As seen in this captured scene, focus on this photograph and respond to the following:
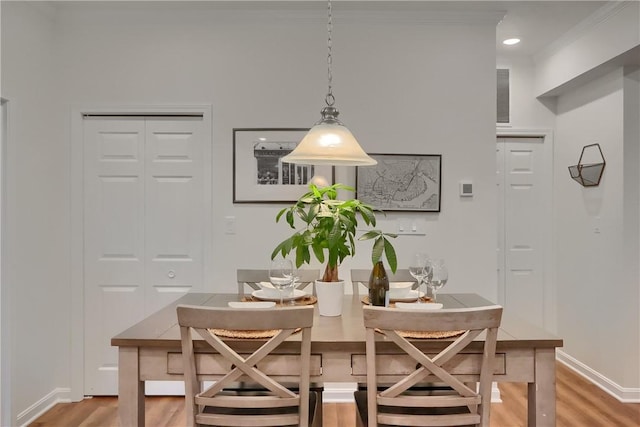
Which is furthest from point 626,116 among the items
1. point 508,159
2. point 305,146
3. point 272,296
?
point 272,296

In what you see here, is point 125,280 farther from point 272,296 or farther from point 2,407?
point 272,296

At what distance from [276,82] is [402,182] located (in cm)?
109

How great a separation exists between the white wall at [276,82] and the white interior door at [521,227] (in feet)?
3.50

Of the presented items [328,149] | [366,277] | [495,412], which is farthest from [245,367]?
[495,412]

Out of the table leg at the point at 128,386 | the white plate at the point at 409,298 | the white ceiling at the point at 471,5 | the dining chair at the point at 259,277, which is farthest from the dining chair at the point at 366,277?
the white ceiling at the point at 471,5

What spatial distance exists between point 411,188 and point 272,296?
137cm

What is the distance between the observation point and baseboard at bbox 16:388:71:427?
2.82 m

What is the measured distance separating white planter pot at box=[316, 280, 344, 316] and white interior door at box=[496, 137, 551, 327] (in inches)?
101

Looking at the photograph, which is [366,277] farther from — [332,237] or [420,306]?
[332,237]

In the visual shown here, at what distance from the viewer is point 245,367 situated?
1.58 meters

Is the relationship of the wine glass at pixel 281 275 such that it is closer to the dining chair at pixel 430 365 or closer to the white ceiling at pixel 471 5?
the dining chair at pixel 430 365

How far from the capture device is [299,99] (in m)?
3.20

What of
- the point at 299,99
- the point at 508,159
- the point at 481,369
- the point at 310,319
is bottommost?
the point at 481,369

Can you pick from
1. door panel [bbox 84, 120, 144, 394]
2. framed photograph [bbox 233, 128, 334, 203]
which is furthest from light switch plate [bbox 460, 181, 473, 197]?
door panel [bbox 84, 120, 144, 394]
